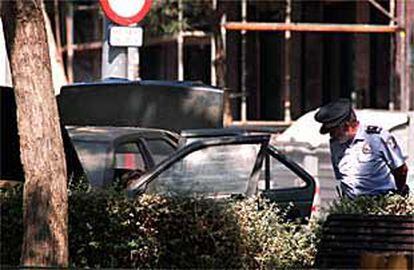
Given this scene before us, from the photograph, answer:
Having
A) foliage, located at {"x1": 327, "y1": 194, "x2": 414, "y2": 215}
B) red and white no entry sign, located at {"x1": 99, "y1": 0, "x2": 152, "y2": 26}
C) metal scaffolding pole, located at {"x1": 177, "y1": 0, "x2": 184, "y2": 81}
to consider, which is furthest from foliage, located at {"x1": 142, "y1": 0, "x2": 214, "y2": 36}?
foliage, located at {"x1": 327, "y1": 194, "x2": 414, "y2": 215}

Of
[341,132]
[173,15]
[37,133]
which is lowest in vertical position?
[341,132]

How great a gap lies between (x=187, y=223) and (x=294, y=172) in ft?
9.23

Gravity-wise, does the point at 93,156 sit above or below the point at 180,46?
below

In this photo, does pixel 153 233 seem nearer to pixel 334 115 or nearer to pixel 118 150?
pixel 334 115

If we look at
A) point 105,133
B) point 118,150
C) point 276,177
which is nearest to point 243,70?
point 276,177

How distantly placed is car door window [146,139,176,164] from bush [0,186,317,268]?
228cm

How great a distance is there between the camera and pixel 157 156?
11.2 m

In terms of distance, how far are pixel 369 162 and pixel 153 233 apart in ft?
7.21

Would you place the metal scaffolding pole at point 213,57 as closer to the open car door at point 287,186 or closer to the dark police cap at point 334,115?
the open car door at point 287,186

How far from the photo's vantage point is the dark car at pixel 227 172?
10.1 metres

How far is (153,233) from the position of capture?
8.71m

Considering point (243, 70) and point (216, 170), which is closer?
point (216, 170)

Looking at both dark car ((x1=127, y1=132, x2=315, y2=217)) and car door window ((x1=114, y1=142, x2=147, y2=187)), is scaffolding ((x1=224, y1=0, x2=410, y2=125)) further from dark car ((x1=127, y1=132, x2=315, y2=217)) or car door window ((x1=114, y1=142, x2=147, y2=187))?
car door window ((x1=114, y1=142, x2=147, y2=187))

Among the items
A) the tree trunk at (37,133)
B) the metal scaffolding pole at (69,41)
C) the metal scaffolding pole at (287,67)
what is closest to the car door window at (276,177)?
the tree trunk at (37,133)
